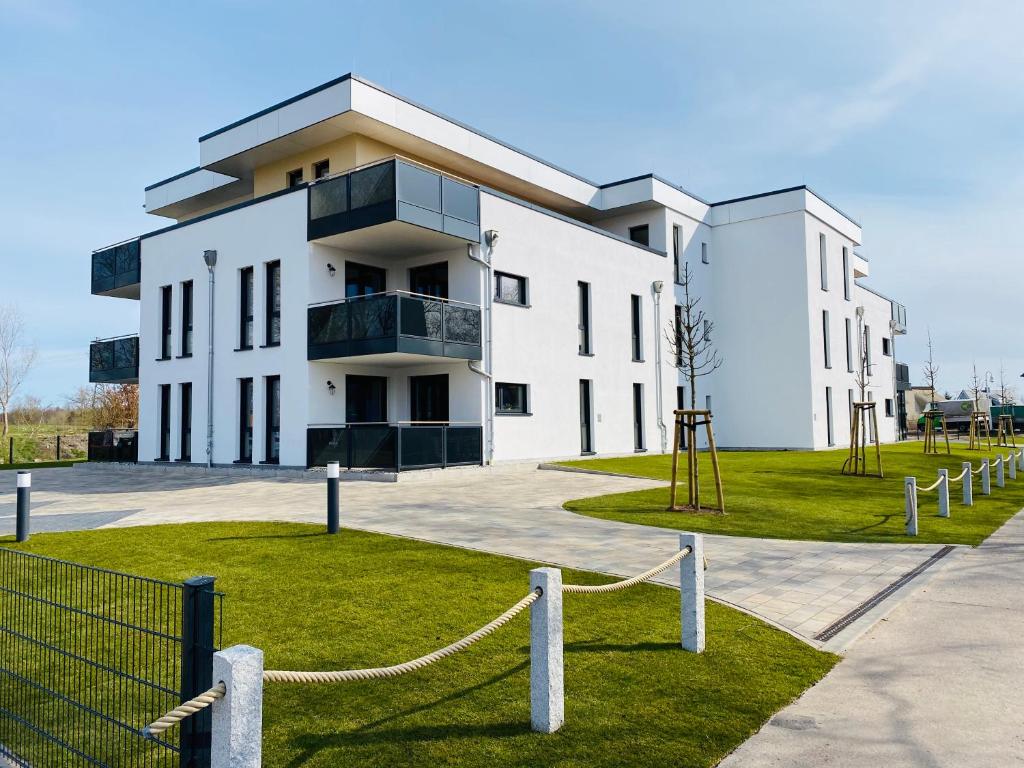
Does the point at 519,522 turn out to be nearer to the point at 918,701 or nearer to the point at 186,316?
the point at 918,701

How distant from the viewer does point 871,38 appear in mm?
11016

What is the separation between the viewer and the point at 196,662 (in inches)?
103

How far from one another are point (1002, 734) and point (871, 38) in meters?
11.0

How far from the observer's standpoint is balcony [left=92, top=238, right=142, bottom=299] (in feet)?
80.9

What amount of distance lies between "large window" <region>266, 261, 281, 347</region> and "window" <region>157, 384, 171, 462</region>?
5.56 m

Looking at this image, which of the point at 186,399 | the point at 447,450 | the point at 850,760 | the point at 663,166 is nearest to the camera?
the point at 850,760

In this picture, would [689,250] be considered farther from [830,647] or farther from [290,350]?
[830,647]

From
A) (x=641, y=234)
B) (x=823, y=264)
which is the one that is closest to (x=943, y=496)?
(x=641, y=234)

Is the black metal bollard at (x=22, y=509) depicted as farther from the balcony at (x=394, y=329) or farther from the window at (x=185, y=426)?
the window at (x=185, y=426)

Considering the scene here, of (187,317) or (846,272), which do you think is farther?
(846,272)

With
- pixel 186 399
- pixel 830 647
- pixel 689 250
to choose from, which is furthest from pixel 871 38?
pixel 186 399

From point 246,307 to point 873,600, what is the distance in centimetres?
1908

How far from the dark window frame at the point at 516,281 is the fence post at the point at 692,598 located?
1567 cm

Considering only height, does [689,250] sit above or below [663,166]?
below
